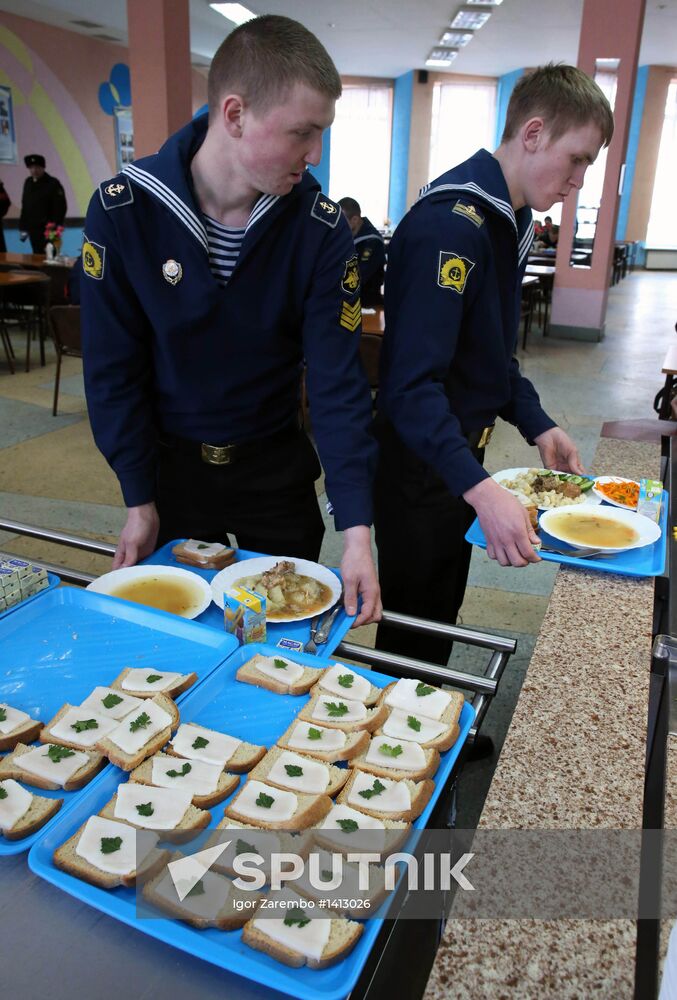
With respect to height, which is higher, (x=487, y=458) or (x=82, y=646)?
(x=82, y=646)

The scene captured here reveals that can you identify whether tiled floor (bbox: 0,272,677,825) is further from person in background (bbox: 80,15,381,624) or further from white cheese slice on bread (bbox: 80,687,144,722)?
white cheese slice on bread (bbox: 80,687,144,722)

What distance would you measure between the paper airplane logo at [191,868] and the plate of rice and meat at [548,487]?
998 millimetres

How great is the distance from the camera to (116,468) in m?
1.46

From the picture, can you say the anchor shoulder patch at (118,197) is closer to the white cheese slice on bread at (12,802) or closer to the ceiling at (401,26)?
the white cheese slice on bread at (12,802)

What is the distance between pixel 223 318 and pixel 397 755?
0.88 metres

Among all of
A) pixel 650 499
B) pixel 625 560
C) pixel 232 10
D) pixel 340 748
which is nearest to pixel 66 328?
pixel 650 499

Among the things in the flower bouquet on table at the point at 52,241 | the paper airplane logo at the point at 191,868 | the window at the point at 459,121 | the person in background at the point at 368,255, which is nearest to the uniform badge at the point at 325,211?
the paper airplane logo at the point at 191,868

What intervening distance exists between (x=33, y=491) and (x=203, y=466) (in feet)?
8.89

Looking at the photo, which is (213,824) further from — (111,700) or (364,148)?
(364,148)

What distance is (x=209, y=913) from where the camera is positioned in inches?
26.6

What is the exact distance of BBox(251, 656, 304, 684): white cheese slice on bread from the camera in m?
1.02

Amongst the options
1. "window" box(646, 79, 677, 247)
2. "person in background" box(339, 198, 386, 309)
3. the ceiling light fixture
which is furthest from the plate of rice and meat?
"window" box(646, 79, 677, 247)

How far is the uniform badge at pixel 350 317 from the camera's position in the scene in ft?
4.71

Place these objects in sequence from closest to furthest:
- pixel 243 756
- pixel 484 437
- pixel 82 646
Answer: pixel 243 756
pixel 82 646
pixel 484 437
